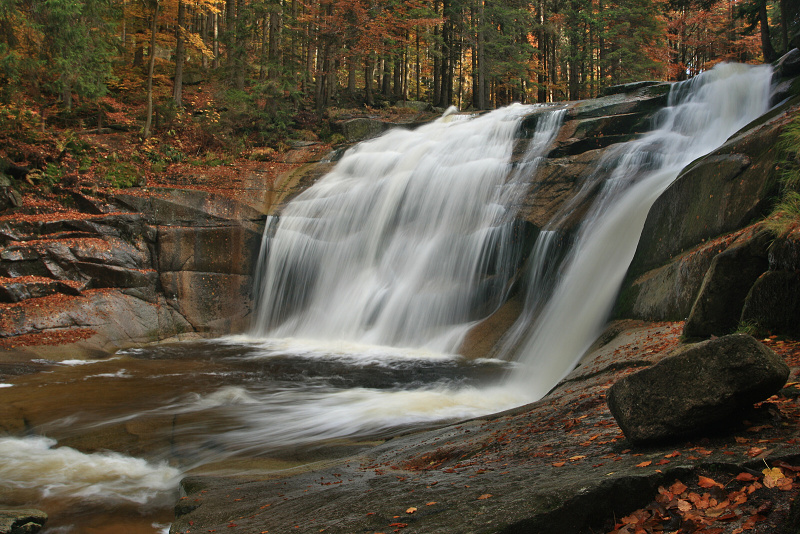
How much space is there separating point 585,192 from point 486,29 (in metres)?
18.4

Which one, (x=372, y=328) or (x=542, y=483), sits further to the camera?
(x=372, y=328)

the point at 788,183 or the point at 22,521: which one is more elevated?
the point at 788,183

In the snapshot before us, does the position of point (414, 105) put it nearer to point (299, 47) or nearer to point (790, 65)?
point (299, 47)

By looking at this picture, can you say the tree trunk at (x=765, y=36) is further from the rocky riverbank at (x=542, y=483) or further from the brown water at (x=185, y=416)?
the rocky riverbank at (x=542, y=483)

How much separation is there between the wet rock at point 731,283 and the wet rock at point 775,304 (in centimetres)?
26

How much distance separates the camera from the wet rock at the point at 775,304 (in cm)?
442

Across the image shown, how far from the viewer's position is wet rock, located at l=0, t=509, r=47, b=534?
172 inches

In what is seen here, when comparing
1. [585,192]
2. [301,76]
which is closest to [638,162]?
[585,192]

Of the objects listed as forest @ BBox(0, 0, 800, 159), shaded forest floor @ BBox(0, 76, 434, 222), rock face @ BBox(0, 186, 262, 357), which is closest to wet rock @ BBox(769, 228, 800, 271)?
rock face @ BBox(0, 186, 262, 357)

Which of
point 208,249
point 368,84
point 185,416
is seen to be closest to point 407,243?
point 208,249

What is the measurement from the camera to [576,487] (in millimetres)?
2725

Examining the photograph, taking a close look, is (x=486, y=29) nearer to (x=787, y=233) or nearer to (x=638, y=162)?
(x=638, y=162)

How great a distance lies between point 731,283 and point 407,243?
→ 951 cm

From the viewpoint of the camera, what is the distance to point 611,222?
10.2 m
